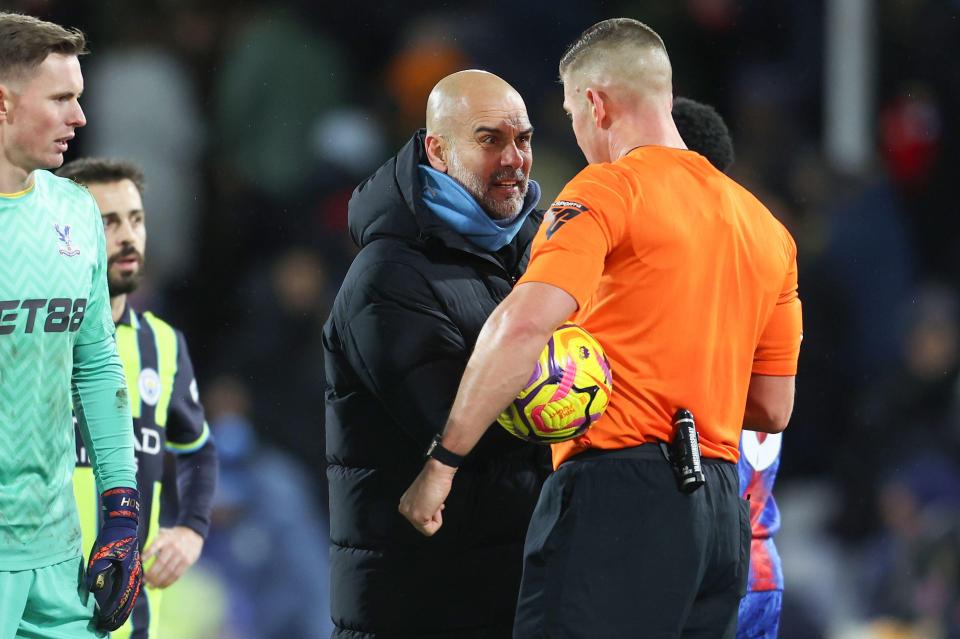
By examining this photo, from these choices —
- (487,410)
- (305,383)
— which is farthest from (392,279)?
(305,383)

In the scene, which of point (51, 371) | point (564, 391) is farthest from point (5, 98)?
point (564, 391)

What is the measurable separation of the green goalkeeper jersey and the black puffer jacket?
2.16ft

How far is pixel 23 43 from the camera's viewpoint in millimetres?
3184

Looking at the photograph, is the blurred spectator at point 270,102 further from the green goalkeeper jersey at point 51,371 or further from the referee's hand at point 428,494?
the referee's hand at point 428,494

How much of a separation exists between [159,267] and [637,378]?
5.28 metres

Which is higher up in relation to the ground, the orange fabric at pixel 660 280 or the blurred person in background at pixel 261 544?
the orange fabric at pixel 660 280

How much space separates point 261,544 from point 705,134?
3.69 m

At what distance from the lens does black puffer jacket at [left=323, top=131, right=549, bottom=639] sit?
3.70 m

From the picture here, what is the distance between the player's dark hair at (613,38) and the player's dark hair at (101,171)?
1674mm

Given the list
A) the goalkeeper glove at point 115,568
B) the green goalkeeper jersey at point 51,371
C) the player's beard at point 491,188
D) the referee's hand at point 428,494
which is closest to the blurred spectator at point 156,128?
the player's beard at point 491,188

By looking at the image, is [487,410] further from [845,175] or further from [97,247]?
[845,175]

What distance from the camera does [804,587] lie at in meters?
7.59

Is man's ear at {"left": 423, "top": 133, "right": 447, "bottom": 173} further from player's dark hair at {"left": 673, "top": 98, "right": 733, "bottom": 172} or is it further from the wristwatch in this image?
the wristwatch

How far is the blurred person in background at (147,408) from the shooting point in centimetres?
443
